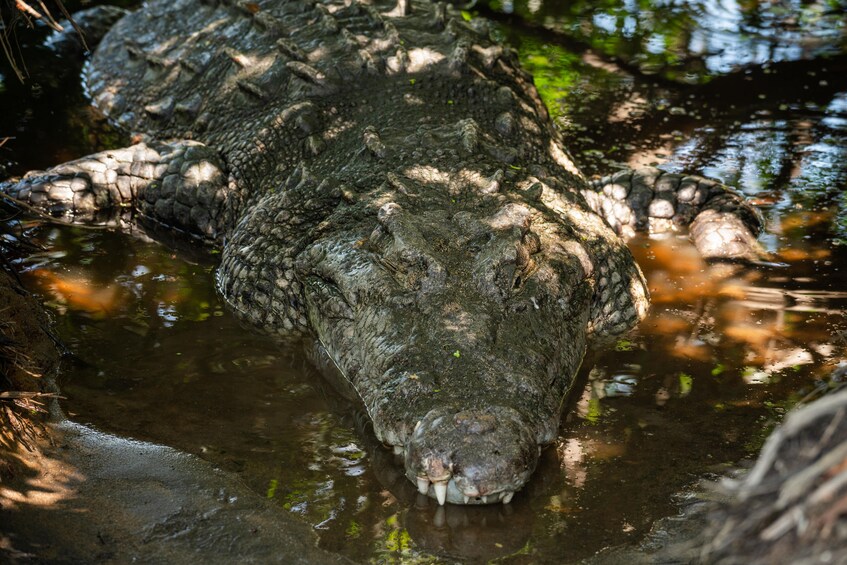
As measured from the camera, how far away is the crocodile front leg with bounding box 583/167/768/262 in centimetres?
650

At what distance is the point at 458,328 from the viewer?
4309 millimetres

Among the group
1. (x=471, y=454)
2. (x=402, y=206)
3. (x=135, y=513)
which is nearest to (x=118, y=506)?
(x=135, y=513)

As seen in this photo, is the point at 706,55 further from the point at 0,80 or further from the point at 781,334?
the point at 0,80

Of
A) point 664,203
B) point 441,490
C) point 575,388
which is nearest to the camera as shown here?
point 441,490

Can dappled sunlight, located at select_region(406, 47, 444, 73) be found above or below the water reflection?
above

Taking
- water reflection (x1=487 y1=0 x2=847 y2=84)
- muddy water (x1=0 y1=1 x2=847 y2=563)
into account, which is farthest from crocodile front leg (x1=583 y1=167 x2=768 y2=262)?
water reflection (x1=487 y1=0 x2=847 y2=84)

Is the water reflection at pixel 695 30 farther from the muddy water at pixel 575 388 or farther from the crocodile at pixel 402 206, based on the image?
the crocodile at pixel 402 206

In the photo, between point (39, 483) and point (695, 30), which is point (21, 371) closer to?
point (39, 483)

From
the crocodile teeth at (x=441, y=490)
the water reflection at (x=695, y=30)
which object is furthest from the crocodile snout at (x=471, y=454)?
the water reflection at (x=695, y=30)

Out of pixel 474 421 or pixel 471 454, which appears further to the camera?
pixel 474 421

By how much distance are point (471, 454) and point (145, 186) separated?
4372 millimetres

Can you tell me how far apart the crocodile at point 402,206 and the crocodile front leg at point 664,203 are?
Result: 0.02 metres

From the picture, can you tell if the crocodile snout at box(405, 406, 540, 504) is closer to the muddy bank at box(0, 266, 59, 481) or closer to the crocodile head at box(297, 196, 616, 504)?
the crocodile head at box(297, 196, 616, 504)

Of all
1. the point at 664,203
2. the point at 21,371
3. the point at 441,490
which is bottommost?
the point at 664,203
